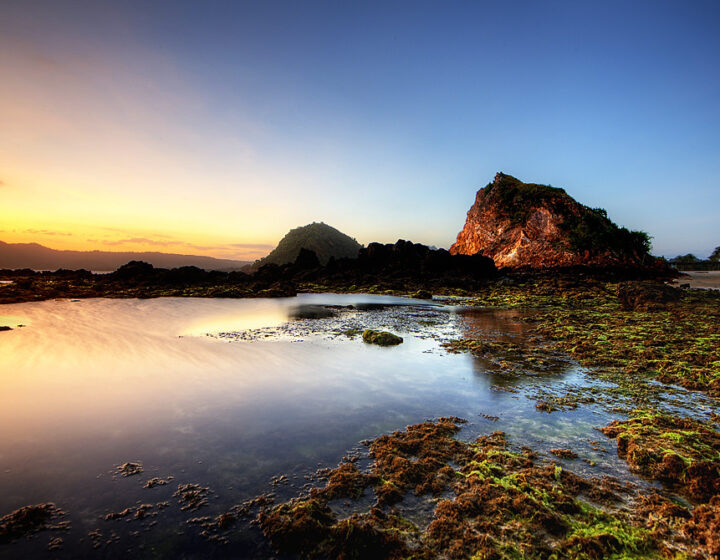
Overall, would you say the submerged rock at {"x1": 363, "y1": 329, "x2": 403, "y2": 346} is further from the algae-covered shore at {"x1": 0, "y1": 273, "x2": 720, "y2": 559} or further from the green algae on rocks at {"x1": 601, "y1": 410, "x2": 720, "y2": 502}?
the green algae on rocks at {"x1": 601, "y1": 410, "x2": 720, "y2": 502}

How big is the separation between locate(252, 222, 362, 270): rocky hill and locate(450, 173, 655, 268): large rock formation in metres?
66.3

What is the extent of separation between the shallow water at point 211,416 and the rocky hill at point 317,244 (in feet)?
386

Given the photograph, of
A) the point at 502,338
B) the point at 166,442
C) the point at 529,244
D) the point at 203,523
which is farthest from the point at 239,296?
the point at 529,244

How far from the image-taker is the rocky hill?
136 m

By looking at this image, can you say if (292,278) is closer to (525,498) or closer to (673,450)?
(673,450)

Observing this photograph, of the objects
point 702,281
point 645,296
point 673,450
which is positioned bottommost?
point 673,450

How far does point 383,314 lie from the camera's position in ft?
71.7

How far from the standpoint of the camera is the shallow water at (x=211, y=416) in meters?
3.94

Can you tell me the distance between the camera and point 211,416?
640 centimetres

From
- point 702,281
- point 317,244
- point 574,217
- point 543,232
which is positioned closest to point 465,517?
point 702,281

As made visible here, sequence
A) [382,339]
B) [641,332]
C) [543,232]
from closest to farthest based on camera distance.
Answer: [382,339] → [641,332] → [543,232]

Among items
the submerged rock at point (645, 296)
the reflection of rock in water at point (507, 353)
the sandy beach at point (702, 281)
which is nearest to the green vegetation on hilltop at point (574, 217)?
the sandy beach at point (702, 281)

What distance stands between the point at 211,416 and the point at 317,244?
143428 mm

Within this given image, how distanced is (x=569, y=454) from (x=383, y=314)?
667 inches
